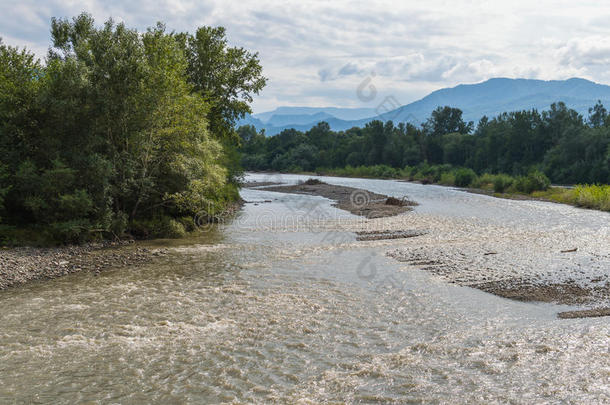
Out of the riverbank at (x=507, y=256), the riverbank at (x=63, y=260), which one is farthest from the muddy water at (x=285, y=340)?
the riverbank at (x=507, y=256)

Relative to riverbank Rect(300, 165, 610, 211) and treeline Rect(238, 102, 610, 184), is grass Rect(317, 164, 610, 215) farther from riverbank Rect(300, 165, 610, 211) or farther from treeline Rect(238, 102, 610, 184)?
treeline Rect(238, 102, 610, 184)

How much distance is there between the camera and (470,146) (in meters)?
127

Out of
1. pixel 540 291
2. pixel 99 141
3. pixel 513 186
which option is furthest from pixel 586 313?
pixel 513 186

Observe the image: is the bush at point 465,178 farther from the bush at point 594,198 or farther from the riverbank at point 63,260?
the riverbank at point 63,260

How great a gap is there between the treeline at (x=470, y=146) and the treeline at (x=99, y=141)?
54.5m

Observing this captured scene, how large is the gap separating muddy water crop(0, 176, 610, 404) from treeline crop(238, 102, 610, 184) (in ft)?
186

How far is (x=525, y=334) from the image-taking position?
12078 mm

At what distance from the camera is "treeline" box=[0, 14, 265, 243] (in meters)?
22.3

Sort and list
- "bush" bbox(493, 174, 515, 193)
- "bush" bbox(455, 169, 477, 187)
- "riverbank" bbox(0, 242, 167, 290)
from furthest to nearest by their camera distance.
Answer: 1. "bush" bbox(455, 169, 477, 187)
2. "bush" bbox(493, 174, 515, 193)
3. "riverbank" bbox(0, 242, 167, 290)

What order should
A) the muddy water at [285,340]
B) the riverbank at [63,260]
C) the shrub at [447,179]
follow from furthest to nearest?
the shrub at [447,179] → the riverbank at [63,260] → the muddy water at [285,340]

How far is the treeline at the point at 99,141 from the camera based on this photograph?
22.3 metres

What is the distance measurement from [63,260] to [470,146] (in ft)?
404

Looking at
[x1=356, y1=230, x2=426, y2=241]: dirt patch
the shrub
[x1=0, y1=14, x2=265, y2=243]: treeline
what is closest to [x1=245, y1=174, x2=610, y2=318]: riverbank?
[x1=356, y1=230, x2=426, y2=241]: dirt patch

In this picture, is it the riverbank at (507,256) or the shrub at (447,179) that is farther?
the shrub at (447,179)
